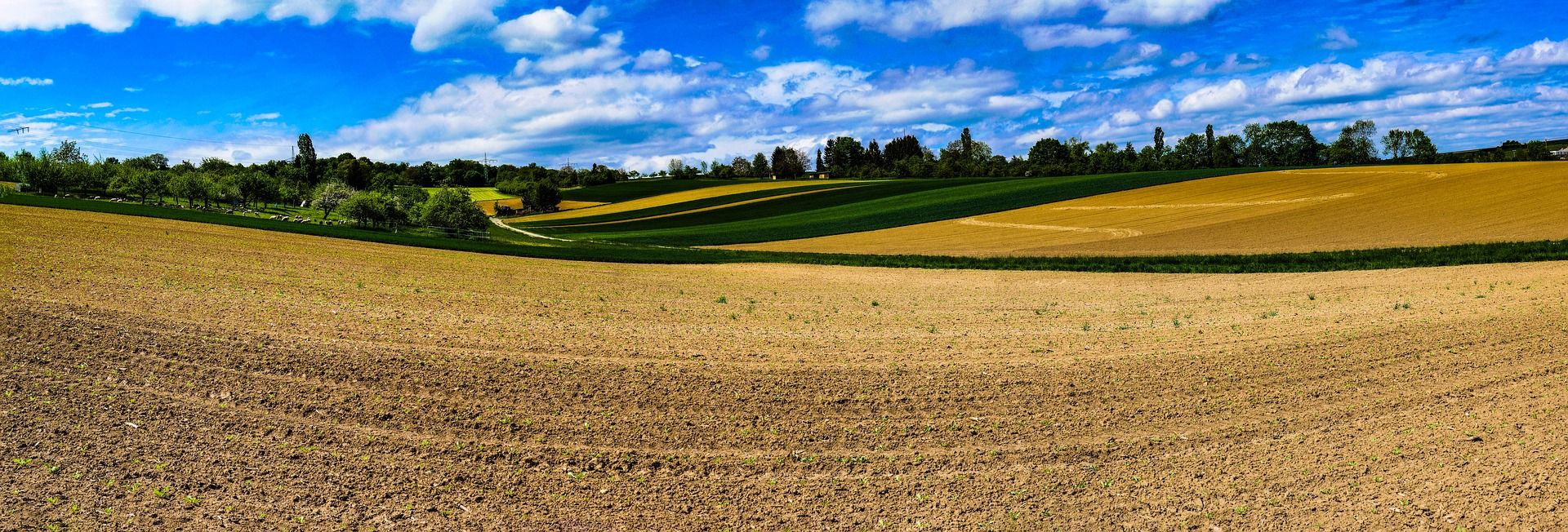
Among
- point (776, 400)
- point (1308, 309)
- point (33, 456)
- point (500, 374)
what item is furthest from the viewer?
point (1308, 309)

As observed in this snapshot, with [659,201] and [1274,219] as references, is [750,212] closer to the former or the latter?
[659,201]

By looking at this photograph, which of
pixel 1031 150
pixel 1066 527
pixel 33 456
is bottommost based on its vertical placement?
pixel 1066 527

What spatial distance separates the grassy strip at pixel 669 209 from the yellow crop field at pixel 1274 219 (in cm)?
4108

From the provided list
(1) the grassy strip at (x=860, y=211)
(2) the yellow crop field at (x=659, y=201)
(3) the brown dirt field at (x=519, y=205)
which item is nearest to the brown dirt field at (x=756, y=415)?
(1) the grassy strip at (x=860, y=211)

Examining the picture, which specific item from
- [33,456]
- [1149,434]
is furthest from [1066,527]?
[33,456]

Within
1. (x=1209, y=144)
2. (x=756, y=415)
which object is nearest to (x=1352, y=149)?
(x=1209, y=144)

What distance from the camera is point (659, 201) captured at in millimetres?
111500

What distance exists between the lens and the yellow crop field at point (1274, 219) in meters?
37.2

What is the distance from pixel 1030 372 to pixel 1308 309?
9.19 m

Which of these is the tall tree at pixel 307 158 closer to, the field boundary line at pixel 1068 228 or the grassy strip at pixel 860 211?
the grassy strip at pixel 860 211

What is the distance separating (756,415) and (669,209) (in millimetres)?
87557

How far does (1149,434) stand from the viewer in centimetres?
951

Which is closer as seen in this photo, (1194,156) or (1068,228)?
(1068,228)

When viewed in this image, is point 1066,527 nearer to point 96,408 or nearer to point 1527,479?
point 1527,479
